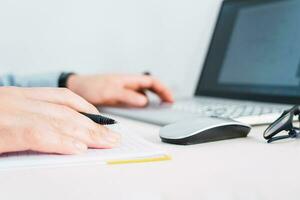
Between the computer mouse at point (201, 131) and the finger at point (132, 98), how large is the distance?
15.0 inches

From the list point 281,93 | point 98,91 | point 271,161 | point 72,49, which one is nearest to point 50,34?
point 72,49

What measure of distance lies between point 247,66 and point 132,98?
0.28m

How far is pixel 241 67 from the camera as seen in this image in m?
1.06

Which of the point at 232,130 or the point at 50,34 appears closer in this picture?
the point at 232,130

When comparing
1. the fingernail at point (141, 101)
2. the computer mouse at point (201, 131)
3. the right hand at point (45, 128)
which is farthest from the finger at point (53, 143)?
the fingernail at point (141, 101)

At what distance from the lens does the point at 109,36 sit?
4.12ft

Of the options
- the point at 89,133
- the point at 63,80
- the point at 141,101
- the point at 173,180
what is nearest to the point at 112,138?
the point at 89,133

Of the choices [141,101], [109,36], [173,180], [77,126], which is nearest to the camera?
[173,180]

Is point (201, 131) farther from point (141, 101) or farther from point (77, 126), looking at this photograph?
point (141, 101)

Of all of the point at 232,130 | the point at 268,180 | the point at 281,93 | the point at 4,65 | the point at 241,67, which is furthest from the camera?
the point at 4,65

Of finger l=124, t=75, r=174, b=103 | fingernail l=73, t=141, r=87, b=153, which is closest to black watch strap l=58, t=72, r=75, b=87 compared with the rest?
finger l=124, t=75, r=174, b=103

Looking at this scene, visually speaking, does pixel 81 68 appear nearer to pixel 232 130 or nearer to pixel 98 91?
pixel 98 91

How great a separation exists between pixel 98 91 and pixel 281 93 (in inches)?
14.4

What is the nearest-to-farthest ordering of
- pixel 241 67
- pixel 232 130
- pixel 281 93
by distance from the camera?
pixel 232 130, pixel 281 93, pixel 241 67
